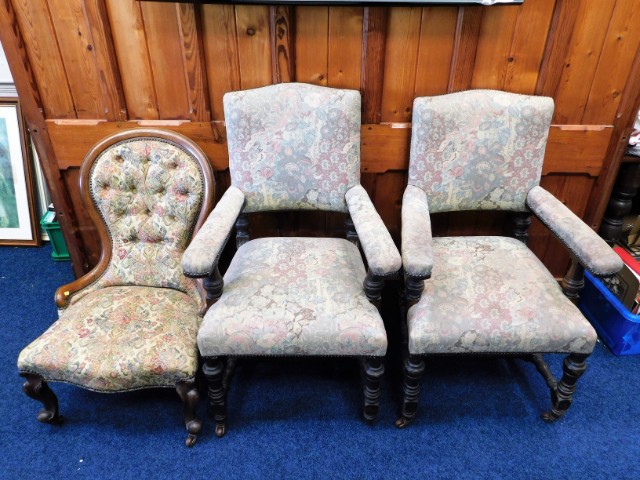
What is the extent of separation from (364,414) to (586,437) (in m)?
0.79

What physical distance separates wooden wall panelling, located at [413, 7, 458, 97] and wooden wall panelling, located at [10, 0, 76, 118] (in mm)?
1360

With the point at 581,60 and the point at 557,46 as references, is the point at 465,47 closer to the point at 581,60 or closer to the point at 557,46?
the point at 557,46

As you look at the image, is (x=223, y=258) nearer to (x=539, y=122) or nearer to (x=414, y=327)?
(x=414, y=327)

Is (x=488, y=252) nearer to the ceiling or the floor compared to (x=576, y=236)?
nearer to the floor

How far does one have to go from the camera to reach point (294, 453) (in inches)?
60.1

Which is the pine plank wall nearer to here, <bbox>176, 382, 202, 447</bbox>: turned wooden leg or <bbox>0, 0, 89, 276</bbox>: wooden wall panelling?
<bbox>0, 0, 89, 276</bbox>: wooden wall panelling

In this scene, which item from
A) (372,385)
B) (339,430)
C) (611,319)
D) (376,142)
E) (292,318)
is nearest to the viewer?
(292,318)

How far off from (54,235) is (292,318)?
66.4 inches

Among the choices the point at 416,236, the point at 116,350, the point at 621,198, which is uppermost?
the point at 416,236

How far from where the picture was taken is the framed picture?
233cm

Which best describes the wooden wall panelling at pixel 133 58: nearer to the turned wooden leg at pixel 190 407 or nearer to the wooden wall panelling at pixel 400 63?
the wooden wall panelling at pixel 400 63

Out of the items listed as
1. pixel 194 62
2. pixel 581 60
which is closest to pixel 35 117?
pixel 194 62

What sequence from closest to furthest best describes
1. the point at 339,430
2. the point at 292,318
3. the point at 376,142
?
1. the point at 292,318
2. the point at 339,430
3. the point at 376,142

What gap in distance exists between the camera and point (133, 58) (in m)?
1.69
